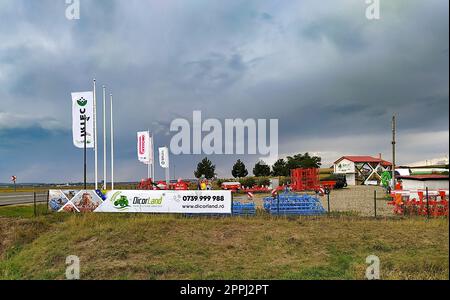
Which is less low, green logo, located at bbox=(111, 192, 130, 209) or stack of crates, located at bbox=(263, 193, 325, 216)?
green logo, located at bbox=(111, 192, 130, 209)

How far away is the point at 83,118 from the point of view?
24062 millimetres

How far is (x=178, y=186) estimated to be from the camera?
99.1 feet

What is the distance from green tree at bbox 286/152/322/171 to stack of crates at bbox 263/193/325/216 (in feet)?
219

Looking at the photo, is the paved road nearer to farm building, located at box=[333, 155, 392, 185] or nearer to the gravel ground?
the gravel ground

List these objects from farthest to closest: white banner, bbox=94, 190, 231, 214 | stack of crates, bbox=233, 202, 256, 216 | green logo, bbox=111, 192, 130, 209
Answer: green logo, bbox=111, 192, 130, 209, stack of crates, bbox=233, 202, 256, 216, white banner, bbox=94, 190, 231, 214

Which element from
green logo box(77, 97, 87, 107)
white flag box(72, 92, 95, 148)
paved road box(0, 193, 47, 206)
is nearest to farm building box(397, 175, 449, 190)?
white flag box(72, 92, 95, 148)

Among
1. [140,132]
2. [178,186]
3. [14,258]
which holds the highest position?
[140,132]

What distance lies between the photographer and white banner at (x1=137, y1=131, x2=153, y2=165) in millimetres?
35250

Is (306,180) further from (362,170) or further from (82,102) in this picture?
(362,170)

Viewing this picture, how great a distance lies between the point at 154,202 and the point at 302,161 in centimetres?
7611

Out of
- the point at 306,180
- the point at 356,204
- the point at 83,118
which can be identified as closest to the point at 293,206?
the point at 356,204

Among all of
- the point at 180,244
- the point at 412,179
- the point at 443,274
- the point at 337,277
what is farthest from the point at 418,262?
the point at 412,179
